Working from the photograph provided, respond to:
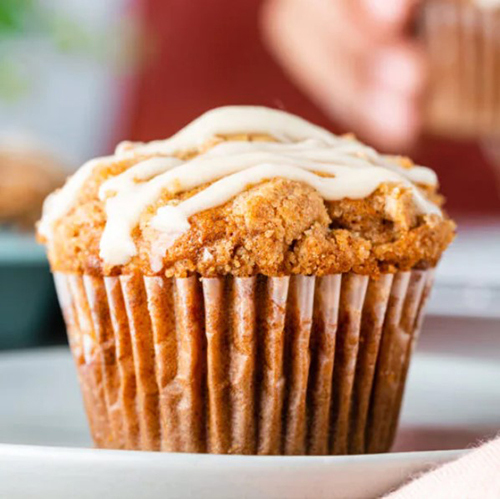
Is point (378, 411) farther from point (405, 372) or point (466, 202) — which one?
point (466, 202)

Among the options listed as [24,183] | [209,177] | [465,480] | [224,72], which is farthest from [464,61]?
[224,72]

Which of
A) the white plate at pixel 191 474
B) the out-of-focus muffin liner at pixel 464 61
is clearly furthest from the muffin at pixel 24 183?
the white plate at pixel 191 474

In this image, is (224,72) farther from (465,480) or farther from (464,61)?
(465,480)

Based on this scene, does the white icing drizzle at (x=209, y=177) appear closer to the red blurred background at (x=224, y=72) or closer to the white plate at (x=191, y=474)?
the white plate at (x=191, y=474)

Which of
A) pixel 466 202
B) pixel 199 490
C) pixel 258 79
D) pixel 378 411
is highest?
pixel 199 490

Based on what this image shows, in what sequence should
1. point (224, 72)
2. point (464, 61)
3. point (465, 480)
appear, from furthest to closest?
point (224, 72)
point (464, 61)
point (465, 480)

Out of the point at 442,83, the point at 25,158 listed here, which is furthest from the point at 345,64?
the point at 25,158

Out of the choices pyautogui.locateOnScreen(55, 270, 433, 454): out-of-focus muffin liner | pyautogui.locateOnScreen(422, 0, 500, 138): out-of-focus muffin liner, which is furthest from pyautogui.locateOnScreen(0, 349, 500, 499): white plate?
pyautogui.locateOnScreen(422, 0, 500, 138): out-of-focus muffin liner
